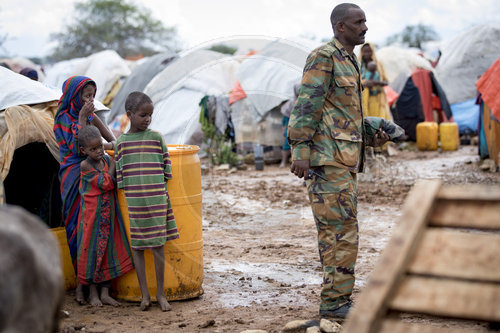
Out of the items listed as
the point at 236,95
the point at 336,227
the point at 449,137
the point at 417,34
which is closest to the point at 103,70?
the point at 236,95

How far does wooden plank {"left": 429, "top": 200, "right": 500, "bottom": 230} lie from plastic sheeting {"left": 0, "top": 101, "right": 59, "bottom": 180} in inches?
125

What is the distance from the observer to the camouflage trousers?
3490 millimetres

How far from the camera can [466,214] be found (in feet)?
5.46

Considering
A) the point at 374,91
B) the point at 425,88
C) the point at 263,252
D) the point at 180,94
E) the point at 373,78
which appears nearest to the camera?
the point at 263,252

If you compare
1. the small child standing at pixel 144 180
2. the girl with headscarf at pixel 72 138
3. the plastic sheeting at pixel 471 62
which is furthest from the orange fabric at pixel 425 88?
the small child standing at pixel 144 180

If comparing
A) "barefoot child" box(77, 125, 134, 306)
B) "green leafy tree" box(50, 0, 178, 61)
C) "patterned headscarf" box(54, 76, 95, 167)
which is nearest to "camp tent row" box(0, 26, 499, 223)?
"patterned headscarf" box(54, 76, 95, 167)

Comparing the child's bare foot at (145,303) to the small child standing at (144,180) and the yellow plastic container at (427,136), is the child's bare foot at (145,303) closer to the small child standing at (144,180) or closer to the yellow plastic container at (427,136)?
the small child standing at (144,180)

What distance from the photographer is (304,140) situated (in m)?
3.51

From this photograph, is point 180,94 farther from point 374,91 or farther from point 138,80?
point 374,91

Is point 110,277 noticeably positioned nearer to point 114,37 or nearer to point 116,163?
point 116,163

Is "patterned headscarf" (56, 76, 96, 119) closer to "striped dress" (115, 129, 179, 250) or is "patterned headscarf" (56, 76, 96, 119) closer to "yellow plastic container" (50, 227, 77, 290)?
"striped dress" (115, 129, 179, 250)

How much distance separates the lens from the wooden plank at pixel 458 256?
1.55 m

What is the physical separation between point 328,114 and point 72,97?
1802mm

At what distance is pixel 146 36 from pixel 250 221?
120 ft
